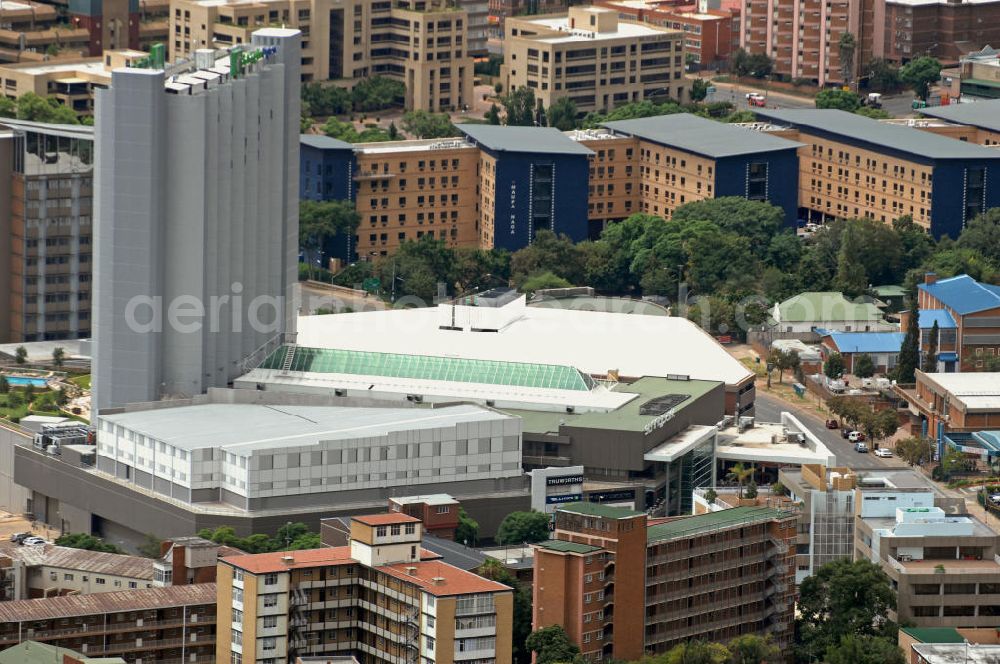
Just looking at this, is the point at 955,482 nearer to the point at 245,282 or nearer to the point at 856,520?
the point at 856,520

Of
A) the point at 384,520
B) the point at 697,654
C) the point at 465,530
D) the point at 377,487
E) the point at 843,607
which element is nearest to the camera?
the point at 384,520

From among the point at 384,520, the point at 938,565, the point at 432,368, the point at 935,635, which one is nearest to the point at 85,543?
the point at 384,520

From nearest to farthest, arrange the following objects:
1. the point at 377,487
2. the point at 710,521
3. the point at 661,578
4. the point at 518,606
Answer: the point at 518,606
the point at 661,578
the point at 710,521
the point at 377,487

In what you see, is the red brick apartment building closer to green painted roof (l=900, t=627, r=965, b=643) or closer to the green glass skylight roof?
green painted roof (l=900, t=627, r=965, b=643)

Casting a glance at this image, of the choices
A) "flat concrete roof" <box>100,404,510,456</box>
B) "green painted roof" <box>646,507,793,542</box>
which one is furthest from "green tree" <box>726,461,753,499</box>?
"green painted roof" <box>646,507,793,542</box>

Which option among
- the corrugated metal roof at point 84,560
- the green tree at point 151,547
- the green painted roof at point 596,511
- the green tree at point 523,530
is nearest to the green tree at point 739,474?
the green tree at point 523,530

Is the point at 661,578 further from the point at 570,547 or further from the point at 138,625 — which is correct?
the point at 138,625

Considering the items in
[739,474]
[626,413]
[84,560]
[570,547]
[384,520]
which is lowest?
[84,560]

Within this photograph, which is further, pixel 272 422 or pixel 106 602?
pixel 272 422
